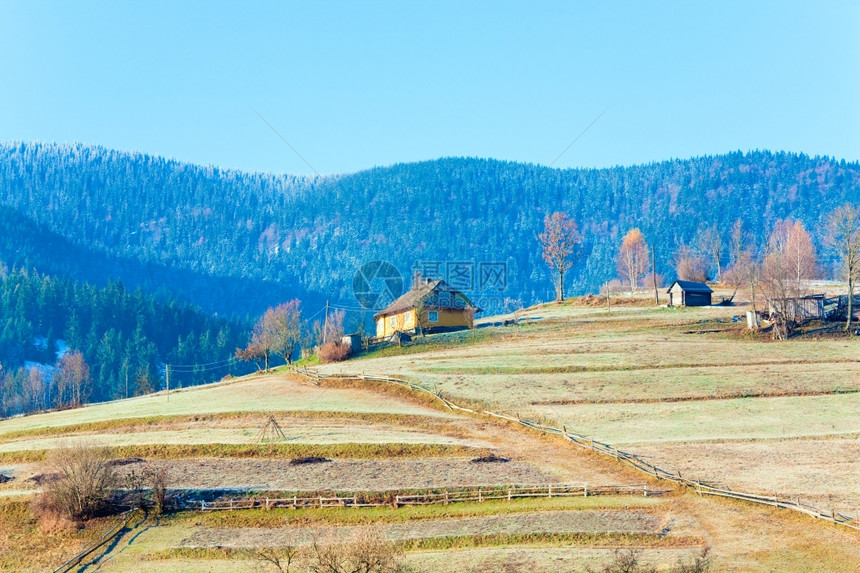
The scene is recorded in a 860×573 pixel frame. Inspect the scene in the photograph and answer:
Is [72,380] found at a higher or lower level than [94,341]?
lower

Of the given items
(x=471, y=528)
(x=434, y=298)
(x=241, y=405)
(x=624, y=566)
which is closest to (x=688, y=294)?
(x=434, y=298)

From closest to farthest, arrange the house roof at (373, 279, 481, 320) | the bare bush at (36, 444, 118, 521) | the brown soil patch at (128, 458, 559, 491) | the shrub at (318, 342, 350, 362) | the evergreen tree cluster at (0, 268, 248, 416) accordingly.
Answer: the bare bush at (36, 444, 118, 521), the brown soil patch at (128, 458, 559, 491), the shrub at (318, 342, 350, 362), the house roof at (373, 279, 481, 320), the evergreen tree cluster at (0, 268, 248, 416)

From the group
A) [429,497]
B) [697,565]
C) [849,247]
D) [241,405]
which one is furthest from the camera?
[849,247]

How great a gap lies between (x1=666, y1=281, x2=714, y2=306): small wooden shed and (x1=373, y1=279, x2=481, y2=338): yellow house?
2678 centimetres

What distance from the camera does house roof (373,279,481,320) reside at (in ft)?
342

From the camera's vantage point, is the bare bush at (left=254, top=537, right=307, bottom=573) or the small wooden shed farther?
the small wooden shed

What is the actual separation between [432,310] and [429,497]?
58655mm

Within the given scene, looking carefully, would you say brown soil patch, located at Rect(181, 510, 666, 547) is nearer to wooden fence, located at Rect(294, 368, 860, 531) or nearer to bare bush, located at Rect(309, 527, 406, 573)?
wooden fence, located at Rect(294, 368, 860, 531)

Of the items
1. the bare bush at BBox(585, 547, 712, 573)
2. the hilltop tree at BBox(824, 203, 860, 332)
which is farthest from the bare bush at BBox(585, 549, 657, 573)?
the hilltop tree at BBox(824, 203, 860, 332)

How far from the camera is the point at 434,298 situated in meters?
105

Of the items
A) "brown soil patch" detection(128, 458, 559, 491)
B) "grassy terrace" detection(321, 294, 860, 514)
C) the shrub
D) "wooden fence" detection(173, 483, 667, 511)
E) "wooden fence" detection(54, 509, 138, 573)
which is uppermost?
the shrub

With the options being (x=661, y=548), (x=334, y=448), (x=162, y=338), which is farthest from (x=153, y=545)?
(x=162, y=338)

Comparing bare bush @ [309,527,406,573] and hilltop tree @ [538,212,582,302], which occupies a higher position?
hilltop tree @ [538,212,582,302]

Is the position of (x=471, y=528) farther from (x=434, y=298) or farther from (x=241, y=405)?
(x=434, y=298)
